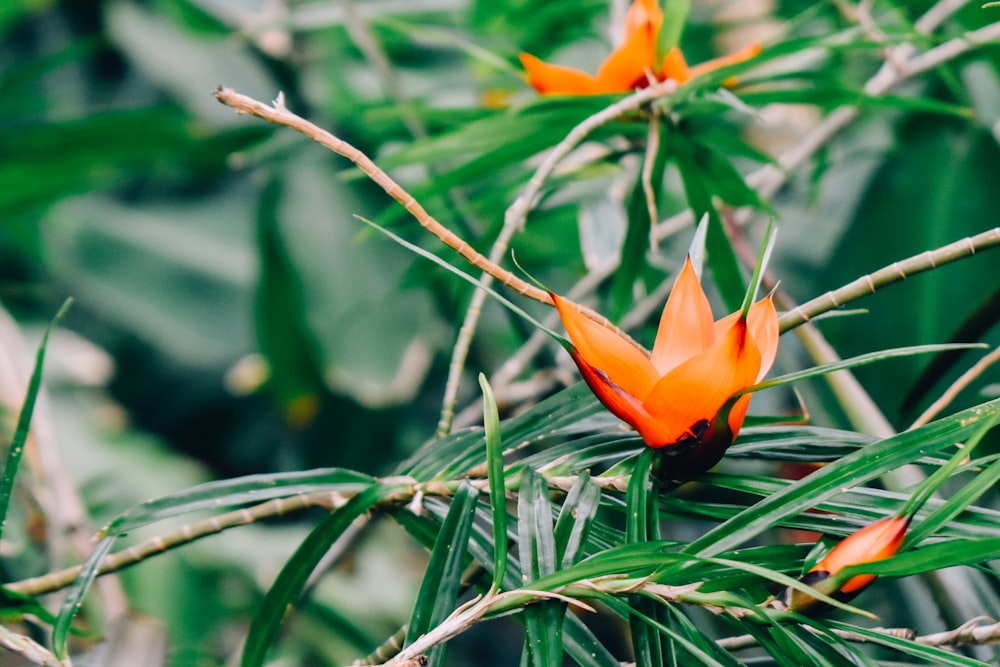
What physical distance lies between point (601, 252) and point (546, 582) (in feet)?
1.28

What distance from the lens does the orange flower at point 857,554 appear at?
211mm

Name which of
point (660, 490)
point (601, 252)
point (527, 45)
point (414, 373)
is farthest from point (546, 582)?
point (414, 373)

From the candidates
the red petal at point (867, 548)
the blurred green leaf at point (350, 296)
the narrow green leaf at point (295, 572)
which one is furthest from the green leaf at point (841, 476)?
the blurred green leaf at point (350, 296)

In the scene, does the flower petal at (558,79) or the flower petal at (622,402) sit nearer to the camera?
the flower petal at (622,402)

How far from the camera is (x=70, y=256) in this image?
1452mm

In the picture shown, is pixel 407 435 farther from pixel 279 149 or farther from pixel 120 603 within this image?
pixel 120 603

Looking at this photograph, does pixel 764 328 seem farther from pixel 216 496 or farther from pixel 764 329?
pixel 216 496

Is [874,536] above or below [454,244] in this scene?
below

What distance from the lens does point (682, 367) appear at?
0.76ft

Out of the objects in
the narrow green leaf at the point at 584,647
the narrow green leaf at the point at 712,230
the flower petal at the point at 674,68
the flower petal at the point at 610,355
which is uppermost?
the flower petal at the point at 674,68

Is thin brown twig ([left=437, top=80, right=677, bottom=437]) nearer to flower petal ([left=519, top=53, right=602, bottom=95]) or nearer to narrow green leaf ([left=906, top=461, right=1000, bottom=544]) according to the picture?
flower petal ([left=519, top=53, right=602, bottom=95])

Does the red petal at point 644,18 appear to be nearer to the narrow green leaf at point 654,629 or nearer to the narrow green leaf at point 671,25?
the narrow green leaf at point 671,25

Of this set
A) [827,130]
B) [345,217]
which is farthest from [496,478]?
[345,217]

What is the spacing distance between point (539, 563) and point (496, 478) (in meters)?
0.03
